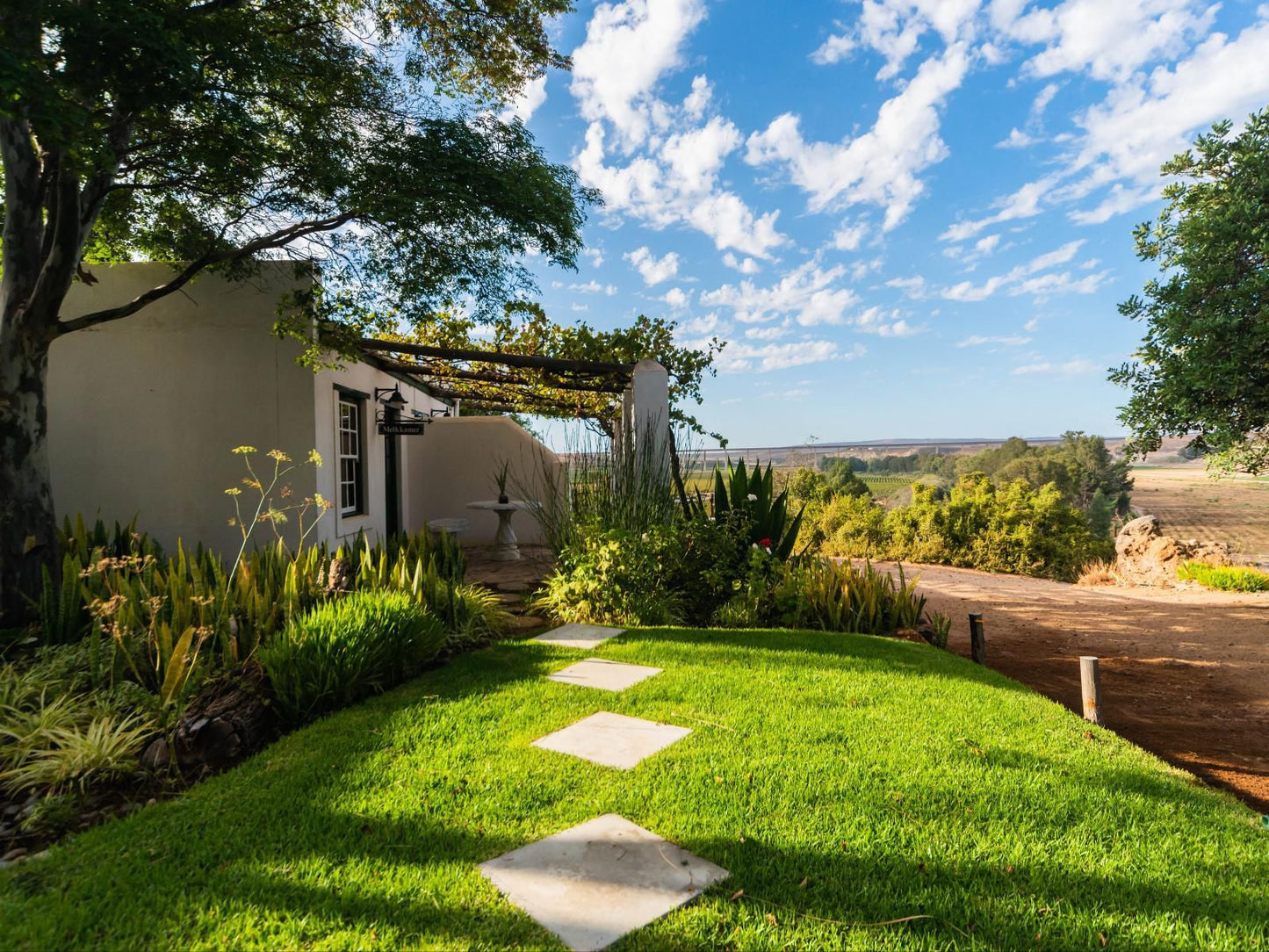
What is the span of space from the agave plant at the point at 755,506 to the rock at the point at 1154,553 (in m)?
8.23

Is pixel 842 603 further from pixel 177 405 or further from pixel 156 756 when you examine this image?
pixel 177 405

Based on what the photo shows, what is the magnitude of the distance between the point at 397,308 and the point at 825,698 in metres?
4.65

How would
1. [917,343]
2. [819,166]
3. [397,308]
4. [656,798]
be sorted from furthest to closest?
[917,343] < [819,166] < [397,308] < [656,798]

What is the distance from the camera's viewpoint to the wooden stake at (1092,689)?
10.6 ft

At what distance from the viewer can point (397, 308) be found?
5383 mm

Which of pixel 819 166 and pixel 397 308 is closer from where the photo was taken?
pixel 397 308

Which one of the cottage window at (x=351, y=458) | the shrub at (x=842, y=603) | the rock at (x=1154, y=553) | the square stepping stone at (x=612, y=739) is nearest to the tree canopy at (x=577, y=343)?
the cottage window at (x=351, y=458)

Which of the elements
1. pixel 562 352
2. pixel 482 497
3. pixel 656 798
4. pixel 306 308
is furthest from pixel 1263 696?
pixel 482 497

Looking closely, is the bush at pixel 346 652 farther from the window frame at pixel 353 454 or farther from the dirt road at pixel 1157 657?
the dirt road at pixel 1157 657

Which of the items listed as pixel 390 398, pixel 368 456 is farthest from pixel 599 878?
pixel 390 398

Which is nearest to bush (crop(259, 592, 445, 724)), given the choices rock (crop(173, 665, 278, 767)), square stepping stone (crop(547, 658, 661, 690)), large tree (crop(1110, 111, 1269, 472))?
rock (crop(173, 665, 278, 767))

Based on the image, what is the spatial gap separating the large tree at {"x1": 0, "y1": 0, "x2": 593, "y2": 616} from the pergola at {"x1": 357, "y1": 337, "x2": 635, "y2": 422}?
655mm

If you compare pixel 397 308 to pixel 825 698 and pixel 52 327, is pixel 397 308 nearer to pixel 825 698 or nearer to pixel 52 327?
pixel 52 327

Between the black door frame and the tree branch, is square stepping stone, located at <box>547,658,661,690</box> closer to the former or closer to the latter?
the tree branch
